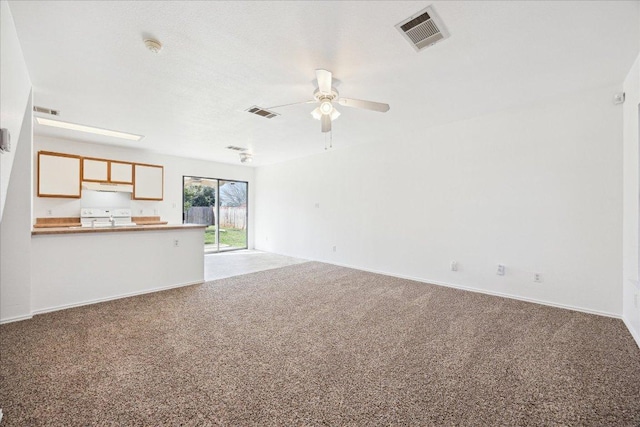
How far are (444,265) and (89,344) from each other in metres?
4.47

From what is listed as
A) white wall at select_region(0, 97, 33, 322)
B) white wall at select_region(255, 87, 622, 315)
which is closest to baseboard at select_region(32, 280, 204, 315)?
white wall at select_region(0, 97, 33, 322)

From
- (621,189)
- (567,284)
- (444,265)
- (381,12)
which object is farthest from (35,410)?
(621,189)

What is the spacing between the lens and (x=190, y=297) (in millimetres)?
3643

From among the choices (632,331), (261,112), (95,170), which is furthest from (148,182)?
(632,331)

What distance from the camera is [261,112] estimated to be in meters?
3.76

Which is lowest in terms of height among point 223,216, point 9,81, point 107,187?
point 223,216

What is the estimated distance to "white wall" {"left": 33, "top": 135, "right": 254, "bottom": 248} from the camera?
16.3ft

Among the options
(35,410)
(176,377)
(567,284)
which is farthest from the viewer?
(567,284)

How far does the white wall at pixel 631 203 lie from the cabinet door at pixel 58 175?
798 centimetres

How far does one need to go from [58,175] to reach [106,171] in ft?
2.34

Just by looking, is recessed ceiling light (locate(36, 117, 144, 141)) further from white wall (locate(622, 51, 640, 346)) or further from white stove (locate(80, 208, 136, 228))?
white wall (locate(622, 51, 640, 346))

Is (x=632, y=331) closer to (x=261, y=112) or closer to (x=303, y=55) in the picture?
(x=303, y=55)

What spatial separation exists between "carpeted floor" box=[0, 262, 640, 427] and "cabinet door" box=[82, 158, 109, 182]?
3229 millimetres

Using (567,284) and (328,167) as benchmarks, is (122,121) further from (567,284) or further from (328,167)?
(567,284)
